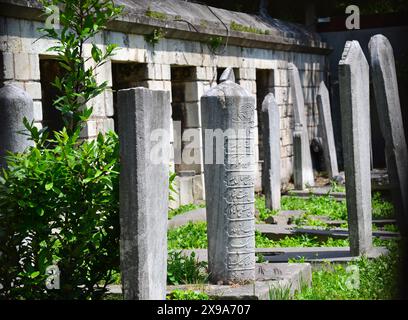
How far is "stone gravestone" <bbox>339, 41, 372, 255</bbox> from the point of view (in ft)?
22.4

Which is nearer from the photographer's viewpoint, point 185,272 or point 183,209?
point 185,272

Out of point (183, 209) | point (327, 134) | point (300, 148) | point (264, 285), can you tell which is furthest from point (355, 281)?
point (327, 134)

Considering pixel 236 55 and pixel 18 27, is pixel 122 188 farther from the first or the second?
pixel 236 55

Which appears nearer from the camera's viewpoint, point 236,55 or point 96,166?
point 96,166

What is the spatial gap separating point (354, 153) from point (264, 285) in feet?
6.17

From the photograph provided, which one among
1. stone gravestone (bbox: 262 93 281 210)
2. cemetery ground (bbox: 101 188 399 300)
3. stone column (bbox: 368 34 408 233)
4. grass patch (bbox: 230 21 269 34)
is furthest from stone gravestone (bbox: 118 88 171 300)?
grass patch (bbox: 230 21 269 34)

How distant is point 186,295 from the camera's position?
510cm

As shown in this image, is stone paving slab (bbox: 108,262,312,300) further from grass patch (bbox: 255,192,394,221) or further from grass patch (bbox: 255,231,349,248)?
grass patch (bbox: 255,192,394,221)

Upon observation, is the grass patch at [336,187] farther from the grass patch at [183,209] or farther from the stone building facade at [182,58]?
the grass patch at [183,209]

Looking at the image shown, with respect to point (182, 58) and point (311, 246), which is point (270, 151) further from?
point (311, 246)

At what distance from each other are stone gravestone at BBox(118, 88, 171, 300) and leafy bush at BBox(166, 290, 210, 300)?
0.37 metres

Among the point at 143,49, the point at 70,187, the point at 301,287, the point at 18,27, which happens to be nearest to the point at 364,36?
the point at 143,49

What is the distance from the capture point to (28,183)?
15.6 ft
